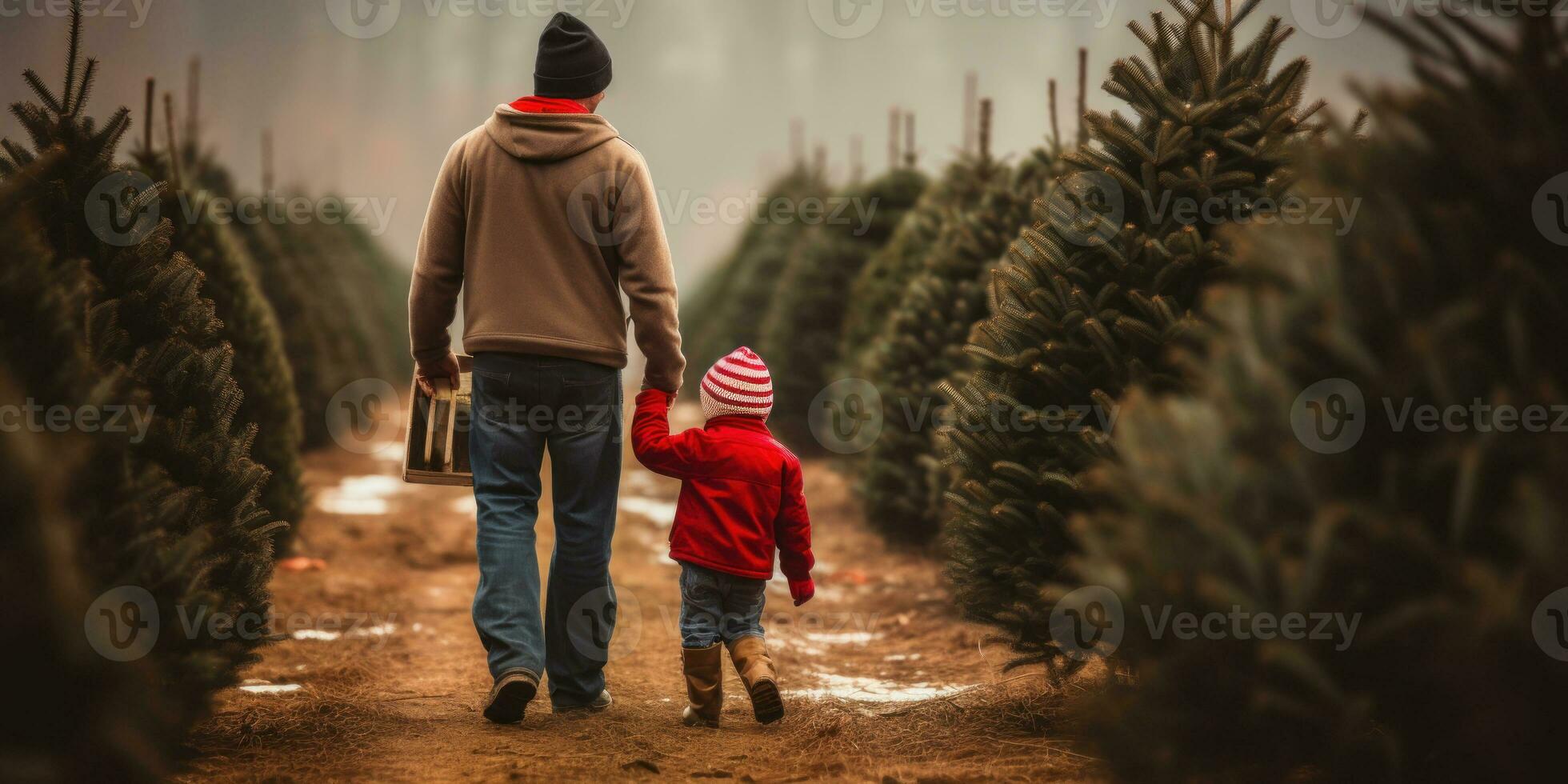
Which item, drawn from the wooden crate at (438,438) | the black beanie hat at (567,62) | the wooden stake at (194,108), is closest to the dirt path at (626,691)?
the wooden crate at (438,438)

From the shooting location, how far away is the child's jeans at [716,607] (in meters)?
4.18

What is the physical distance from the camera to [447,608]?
661cm

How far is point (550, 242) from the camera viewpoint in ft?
13.6

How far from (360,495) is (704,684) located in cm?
703

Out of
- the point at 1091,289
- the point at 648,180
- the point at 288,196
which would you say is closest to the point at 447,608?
the point at 648,180

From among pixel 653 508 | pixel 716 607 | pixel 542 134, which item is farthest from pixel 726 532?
pixel 653 508

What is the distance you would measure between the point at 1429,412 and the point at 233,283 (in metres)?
6.62

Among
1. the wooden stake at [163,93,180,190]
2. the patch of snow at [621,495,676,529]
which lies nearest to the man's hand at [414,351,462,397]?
the wooden stake at [163,93,180,190]

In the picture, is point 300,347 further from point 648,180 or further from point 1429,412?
point 1429,412

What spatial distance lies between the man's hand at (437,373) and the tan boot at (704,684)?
4.47ft

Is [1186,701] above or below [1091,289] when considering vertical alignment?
below

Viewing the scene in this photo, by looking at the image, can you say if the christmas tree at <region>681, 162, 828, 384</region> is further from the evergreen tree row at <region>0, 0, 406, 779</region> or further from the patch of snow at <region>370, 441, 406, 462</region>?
the evergreen tree row at <region>0, 0, 406, 779</region>

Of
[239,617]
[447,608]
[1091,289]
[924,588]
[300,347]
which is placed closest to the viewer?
[239,617]

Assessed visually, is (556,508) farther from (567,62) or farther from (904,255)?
(904,255)
